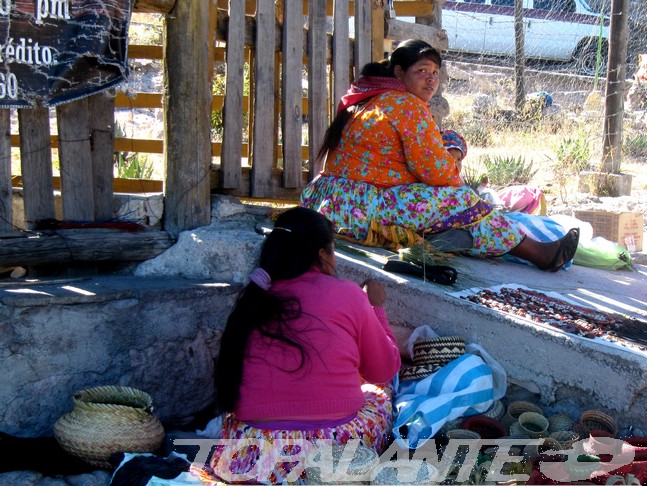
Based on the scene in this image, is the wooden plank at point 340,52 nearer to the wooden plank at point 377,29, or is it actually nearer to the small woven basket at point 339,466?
the wooden plank at point 377,29

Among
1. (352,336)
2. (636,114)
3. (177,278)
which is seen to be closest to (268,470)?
(352,336)

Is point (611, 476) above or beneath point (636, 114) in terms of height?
beneath

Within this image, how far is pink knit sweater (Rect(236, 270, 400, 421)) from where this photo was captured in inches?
113

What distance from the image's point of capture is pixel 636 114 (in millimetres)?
15711

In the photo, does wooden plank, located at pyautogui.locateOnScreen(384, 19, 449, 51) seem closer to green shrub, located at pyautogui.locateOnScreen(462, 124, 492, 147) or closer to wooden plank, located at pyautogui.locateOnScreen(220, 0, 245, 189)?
wooden plank, located at pyautogui.locateOnScreen(220, 0, 245, 189)

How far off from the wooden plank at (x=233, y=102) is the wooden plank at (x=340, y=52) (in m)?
0.88

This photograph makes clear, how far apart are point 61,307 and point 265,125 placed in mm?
1881

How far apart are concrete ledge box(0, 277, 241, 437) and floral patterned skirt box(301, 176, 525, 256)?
2.73ft

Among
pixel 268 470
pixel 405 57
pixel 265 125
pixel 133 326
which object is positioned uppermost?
pixel 405 57

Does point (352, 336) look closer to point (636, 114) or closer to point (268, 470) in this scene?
point (268, 470)

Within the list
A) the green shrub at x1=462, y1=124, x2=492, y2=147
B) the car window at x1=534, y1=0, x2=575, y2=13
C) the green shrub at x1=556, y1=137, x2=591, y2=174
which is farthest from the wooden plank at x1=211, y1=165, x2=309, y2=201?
the car window at x1=534, y1=0, x2=575, y2=13

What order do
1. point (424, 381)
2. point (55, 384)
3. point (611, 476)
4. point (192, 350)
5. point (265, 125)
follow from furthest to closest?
point (265, 125)
point (192, 350)
point (55, 384)
point (424, 381)
point (611, 476)

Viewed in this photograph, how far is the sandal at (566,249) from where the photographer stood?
457 centimetres

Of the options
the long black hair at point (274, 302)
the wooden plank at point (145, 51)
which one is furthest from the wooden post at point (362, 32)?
the long black hair at point (274, 302)
